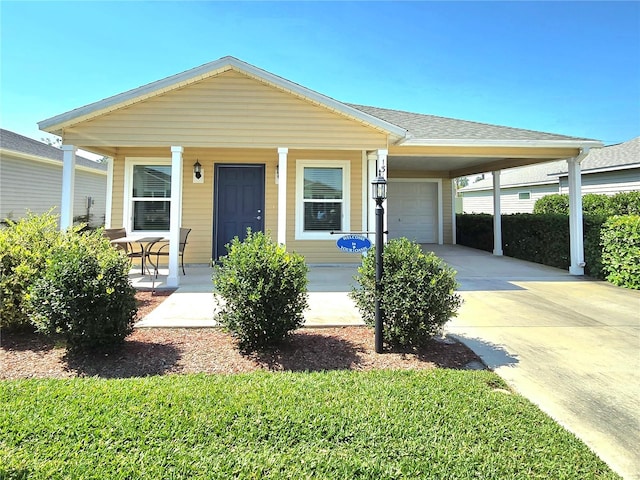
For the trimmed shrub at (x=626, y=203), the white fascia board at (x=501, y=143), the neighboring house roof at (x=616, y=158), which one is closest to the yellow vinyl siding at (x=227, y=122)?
the white fascia board at (x=501, y=143)

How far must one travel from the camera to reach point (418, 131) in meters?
8.09

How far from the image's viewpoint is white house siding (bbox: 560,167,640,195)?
1191cm

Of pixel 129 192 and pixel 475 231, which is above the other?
pixel 129 192

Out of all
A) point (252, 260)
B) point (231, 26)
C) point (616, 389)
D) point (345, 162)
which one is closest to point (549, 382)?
point (616, 389)

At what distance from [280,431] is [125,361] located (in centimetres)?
188

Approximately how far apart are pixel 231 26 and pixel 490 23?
21.1 feet

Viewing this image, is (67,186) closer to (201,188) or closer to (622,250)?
(201,188)

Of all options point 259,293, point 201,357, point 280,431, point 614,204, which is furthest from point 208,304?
point 614,204

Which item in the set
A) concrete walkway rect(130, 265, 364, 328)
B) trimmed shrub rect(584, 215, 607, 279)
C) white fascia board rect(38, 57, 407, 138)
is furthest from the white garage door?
white fascia board rect(38, 57, 407, 138)

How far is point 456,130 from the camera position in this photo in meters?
8.46

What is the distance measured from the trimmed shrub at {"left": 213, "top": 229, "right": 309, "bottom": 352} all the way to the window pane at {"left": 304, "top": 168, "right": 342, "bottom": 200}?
5.13m

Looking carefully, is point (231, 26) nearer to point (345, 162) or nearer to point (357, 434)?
point (345, 162)

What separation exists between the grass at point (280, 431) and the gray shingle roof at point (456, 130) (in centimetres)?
593

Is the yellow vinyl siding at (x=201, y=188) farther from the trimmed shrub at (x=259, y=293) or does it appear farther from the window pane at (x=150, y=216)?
the trimmed shrub at (x=259, y=293)
